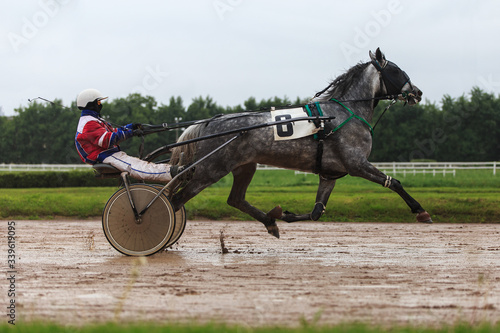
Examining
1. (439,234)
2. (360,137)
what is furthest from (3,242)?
(439,234)

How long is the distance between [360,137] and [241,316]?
3.74 m

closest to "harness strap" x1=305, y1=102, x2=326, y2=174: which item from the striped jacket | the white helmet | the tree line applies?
the striped jacket

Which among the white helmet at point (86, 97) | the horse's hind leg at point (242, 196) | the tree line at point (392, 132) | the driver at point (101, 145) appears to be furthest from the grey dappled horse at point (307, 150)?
the tree line at point (392, 132)

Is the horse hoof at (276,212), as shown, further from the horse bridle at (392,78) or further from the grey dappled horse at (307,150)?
the horse bridle at (392,78)

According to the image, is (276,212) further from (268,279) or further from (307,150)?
(268,279)

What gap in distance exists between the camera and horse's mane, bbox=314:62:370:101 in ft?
25.0

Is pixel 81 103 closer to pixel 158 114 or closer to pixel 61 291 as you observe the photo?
pixel 61 291

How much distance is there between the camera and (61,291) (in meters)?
4.64

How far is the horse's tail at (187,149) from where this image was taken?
282 inches

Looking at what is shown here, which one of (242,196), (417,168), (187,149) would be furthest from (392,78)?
(417,168)

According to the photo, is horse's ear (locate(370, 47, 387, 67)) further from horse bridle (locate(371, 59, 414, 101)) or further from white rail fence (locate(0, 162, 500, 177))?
white rail fence (locate(0, 162, 500, 177))

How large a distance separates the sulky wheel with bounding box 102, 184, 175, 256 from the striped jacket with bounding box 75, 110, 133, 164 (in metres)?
0.46

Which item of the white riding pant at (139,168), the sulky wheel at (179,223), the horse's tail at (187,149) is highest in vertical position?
the horse's tail at (187,149)

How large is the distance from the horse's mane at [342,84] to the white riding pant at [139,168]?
2.13 metres
